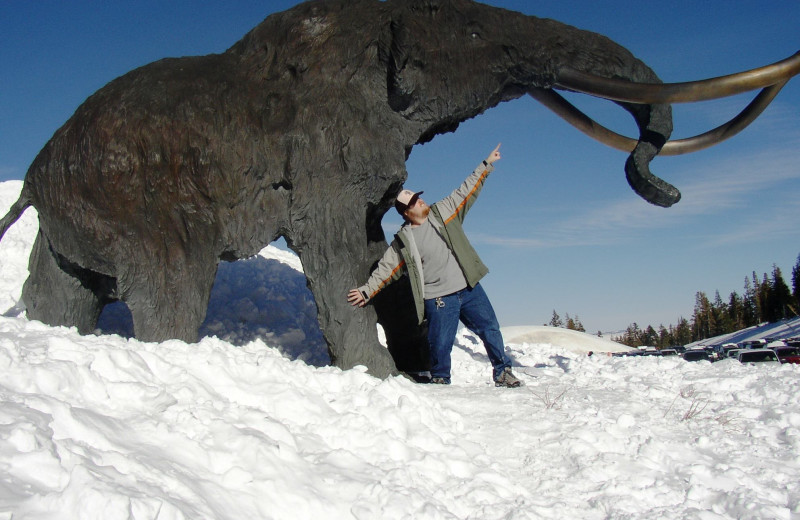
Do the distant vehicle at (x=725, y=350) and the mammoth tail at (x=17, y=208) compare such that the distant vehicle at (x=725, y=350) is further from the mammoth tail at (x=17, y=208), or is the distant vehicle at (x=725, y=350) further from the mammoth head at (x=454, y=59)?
the mammoth tail at (x=17, y=208)

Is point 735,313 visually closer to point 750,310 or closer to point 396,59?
point 750,310

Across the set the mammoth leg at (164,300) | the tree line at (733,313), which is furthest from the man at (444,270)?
the tree line at (733,313)

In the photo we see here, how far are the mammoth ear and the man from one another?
883 mm

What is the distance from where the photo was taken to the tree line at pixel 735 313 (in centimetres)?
5341

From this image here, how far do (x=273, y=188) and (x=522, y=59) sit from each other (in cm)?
248

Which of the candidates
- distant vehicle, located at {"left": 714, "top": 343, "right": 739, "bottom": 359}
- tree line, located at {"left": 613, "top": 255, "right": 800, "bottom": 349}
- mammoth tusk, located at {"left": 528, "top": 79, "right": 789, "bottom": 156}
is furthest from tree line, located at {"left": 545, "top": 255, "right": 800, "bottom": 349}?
mammoth tusk, located at {"left": 528, "top": 79, "right": 789, "bottom": 156}

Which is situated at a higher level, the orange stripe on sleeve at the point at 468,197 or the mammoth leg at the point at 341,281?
the orange stripe on sleeve at the point at 468,197

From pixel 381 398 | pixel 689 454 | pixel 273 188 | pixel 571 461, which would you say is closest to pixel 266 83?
pixel 273 188

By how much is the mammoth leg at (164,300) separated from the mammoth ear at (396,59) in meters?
2.26

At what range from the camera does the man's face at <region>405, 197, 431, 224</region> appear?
5.44 meters

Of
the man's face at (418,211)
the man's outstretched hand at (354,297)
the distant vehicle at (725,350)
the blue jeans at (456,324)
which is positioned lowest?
the distant vehicle at (725,350)

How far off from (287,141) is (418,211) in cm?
122

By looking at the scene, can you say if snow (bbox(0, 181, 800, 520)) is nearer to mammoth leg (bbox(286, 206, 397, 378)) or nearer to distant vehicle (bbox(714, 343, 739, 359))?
mammoth leg (bbox(286, 206, 397, 378))

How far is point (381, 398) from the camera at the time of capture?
3.82 m
